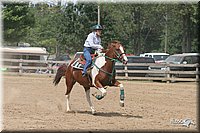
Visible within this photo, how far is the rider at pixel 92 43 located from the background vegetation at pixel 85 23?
724 inches

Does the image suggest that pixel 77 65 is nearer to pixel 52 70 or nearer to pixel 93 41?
pixel 93 41

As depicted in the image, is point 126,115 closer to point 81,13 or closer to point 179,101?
point 179,101

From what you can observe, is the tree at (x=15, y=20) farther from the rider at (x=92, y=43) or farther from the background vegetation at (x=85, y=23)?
the rider at (x=92, y=43)

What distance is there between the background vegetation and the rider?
18388 mm

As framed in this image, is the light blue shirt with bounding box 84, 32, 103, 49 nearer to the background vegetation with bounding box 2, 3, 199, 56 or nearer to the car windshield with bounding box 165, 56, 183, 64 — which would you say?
the car windshield with bounding box 165, 56, 183, 64

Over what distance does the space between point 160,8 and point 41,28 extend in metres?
17.7

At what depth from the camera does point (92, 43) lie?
11086mm

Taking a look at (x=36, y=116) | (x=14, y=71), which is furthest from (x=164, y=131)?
(x=14, y=71)

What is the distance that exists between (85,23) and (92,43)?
91.2 feet

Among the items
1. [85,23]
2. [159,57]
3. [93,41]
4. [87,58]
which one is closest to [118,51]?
[93,41]

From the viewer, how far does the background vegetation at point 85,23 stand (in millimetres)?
32438

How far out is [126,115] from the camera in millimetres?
11203

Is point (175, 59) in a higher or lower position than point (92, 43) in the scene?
lower

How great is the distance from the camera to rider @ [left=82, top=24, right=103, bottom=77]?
11.1 m
